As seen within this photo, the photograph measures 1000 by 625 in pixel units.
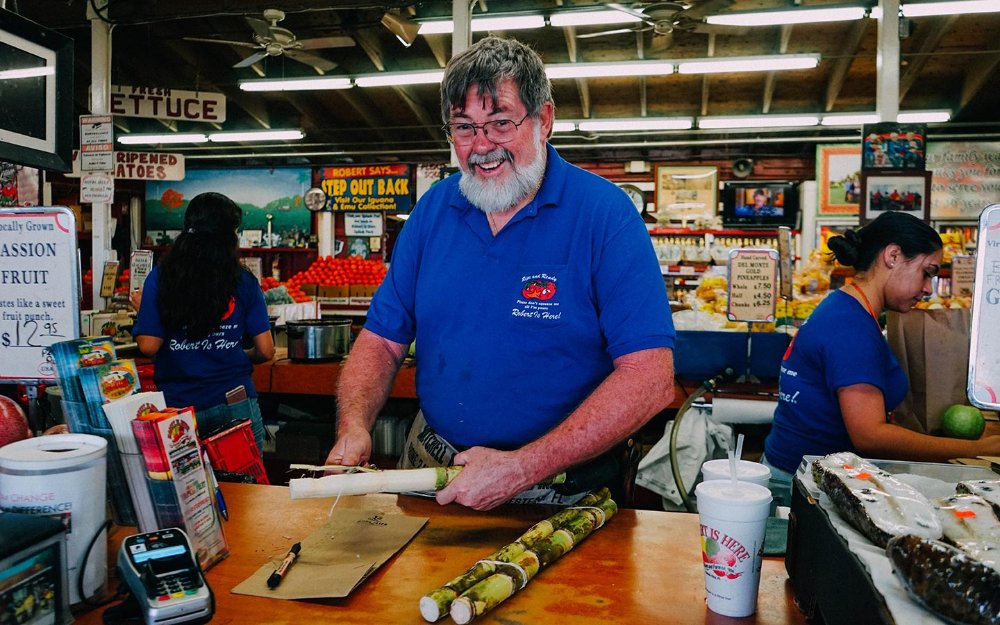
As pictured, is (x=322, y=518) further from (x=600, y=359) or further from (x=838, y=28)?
(x=838, y=28)

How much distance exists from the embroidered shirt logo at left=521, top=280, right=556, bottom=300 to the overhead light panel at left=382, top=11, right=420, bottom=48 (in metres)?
5.48

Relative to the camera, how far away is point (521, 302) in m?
1.82

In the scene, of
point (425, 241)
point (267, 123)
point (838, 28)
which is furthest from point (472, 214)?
point (267, 123)

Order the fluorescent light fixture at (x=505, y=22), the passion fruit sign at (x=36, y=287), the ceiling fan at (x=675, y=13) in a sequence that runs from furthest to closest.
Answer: the fluorescent light fixture at (x=505, y=22) → the ceiling fan at (x=675, y=13) → the passion fruit sign at (x=36, y=287)

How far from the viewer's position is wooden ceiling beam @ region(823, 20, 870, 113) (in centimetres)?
913

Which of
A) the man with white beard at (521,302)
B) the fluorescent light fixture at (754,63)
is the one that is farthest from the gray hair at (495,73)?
the fluorescent light fixture at (754,63)

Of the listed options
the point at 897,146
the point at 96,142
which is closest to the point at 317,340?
the point at 96,142

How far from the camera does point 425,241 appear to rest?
209 cm

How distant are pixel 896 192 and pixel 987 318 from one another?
4.42 metres

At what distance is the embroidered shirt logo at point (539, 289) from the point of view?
181 cm

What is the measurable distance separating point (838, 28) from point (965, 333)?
26.8 ft

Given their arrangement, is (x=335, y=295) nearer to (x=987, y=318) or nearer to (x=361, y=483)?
(x=361, y=483)

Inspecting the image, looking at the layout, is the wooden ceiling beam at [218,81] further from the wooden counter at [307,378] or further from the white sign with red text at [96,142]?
the wooden counter at [307,378]

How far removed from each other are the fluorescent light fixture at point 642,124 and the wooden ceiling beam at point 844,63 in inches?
82.4
